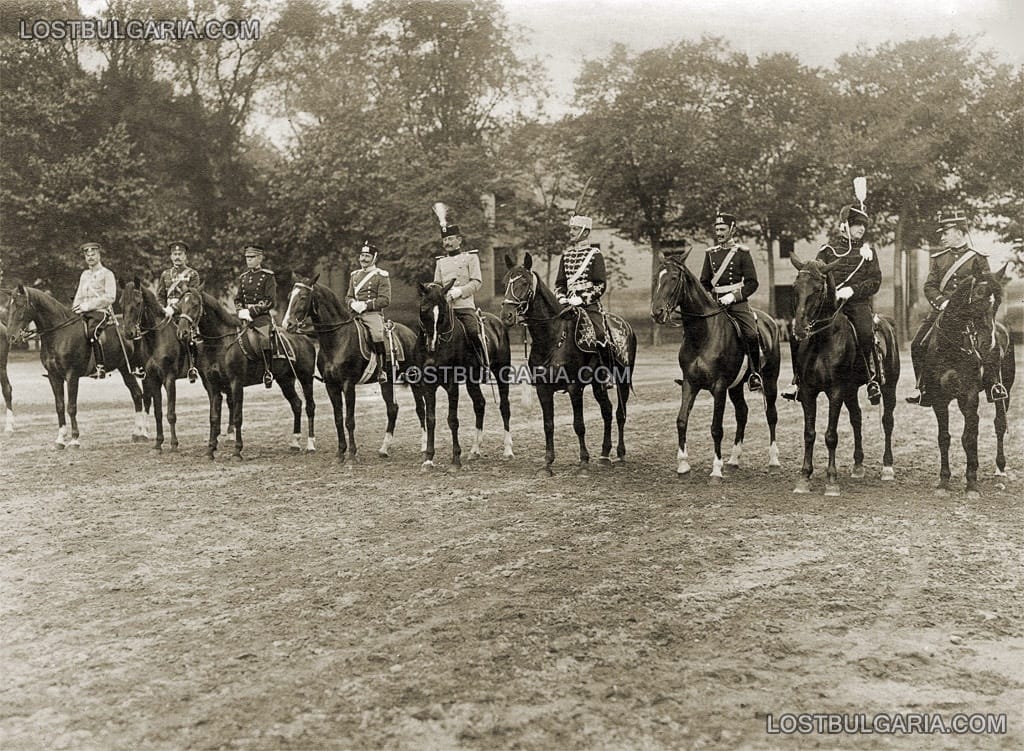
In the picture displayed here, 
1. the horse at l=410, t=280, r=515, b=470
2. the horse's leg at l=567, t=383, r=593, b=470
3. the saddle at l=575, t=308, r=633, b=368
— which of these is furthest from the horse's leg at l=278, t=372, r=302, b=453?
the saddle at l=575, t=308, r=633, b=368

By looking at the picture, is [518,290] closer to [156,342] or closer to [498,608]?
[498,608]

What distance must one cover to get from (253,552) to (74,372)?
25.4 ft

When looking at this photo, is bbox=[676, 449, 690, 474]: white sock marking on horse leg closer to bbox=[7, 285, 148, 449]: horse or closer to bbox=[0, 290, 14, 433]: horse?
bbox=[7, 285, 148, 449]: horse

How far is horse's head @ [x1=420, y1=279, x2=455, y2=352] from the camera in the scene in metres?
11.3

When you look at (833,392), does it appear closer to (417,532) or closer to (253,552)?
(417,532)

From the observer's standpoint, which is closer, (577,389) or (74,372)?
(577,389)

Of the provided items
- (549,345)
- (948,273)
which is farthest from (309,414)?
(948,273)

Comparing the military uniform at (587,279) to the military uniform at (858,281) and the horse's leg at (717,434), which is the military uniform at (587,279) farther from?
the military uniform at (858,281)

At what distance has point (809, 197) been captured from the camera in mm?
37031

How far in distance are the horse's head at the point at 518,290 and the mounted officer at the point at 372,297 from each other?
244 centimetres

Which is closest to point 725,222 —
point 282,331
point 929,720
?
point 282,331

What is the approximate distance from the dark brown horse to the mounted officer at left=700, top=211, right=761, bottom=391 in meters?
1.98

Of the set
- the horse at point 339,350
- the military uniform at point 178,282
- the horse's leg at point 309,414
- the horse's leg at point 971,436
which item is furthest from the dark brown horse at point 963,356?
the military uniform at point 178,282

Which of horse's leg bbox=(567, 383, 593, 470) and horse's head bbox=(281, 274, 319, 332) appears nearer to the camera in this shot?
horse's leg bbox=(567, 383, 593, 470)
